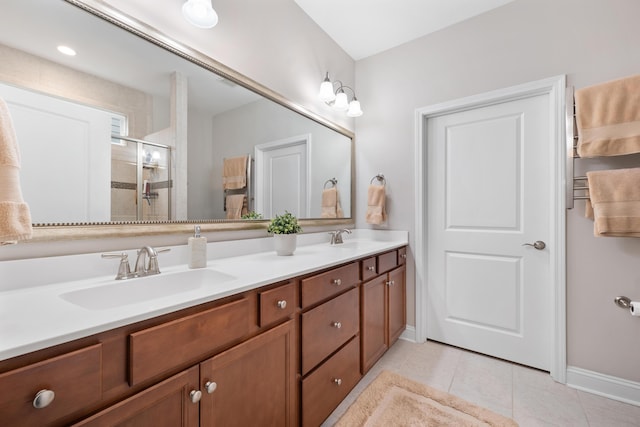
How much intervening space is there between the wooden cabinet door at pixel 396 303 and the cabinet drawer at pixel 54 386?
5.53ft

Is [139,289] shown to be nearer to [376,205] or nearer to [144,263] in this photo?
[144,263]

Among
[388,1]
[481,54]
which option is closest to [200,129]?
[388,1]

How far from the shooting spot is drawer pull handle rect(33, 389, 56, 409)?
0.52 metres

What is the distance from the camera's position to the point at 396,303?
2135mm

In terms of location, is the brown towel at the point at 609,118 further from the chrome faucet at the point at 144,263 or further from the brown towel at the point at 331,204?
the chrome faucet at the point at 144,263

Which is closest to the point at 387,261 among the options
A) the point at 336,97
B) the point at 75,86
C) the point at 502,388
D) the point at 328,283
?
the point at 328,283

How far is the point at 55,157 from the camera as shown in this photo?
3.14 feet

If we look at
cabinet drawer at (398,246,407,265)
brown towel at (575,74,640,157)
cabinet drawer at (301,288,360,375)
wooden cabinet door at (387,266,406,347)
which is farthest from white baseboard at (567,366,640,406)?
cabinet drawer at (301,288,360,375)

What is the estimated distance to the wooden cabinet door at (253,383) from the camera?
830 millimetres

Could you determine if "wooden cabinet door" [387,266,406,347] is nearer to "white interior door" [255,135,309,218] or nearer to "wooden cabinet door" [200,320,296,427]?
"white interior door" [255,135,309,218]

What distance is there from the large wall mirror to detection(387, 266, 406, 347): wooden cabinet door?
3.39 feet

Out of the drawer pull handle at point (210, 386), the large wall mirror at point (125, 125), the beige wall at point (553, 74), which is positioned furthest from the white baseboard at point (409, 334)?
the drawer pull handle at point (210, 386)

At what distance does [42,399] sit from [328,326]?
101 cm

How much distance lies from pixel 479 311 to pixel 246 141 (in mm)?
2077
